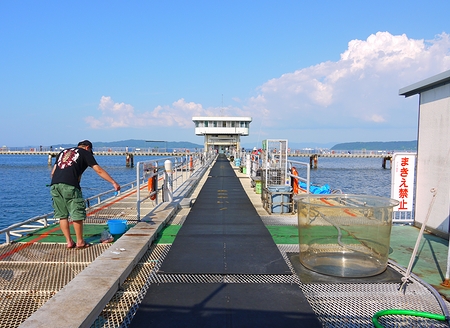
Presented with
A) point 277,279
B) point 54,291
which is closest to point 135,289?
point 54,291

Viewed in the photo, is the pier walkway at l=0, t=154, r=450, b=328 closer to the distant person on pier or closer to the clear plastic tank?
the clear plastic tank

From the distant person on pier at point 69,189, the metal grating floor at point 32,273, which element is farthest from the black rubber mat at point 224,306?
the distant person on pier at point 69,189

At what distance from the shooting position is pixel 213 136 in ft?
187

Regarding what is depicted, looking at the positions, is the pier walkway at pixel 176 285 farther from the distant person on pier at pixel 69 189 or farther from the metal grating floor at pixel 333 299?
the distant person on pier at pixel 69 189

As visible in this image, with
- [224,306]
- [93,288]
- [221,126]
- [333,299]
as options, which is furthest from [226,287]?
[221,126]

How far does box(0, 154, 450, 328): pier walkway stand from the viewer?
3.45 metres

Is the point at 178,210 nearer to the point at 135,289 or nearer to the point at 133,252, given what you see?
the point at 133,252

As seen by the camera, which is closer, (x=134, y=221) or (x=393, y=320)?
(x=393, y=320)

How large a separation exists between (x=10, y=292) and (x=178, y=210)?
5.65 meters

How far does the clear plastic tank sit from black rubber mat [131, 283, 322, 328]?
98 centimetres

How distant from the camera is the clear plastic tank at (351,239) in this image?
4773mm

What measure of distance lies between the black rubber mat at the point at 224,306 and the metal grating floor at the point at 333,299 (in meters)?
0.12

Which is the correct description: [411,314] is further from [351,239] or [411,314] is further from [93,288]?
[93,288]

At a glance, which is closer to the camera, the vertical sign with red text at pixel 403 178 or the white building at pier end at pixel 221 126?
the vertical sign with red text at pixel 403 178
